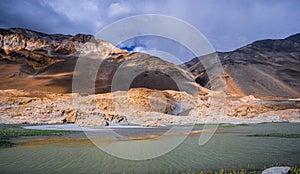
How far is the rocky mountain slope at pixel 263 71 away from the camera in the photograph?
94.1 m

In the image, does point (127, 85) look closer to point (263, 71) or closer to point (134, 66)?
point (134, 66)

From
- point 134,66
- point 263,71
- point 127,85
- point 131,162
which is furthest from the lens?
point 263,71

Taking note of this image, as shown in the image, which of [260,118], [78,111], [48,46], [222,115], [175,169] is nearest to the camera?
[175,169]

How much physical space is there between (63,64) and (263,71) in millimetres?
83380

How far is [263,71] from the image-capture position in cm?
10762

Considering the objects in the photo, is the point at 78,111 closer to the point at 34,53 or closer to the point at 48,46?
the point at 34,53

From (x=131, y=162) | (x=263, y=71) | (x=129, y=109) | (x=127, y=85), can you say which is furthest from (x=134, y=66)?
(x=131, y=162)

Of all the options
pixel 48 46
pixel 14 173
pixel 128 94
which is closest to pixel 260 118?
pixel 128 94

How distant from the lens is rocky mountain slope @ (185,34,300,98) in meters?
94.1

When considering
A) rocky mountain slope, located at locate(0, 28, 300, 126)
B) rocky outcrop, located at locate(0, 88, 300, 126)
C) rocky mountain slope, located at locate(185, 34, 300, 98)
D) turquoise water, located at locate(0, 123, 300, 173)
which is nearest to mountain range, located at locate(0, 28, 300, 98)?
rocky mountain slope, located at locate(185, 34, 300, 98)

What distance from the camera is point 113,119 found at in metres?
40.1

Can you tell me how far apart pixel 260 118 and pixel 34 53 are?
100362 millimetres

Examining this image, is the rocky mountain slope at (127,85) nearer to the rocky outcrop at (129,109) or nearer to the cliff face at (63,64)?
the rocky outcrop at (129,109)

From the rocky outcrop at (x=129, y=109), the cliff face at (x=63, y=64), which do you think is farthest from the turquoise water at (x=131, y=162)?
the cliff face at (x=63, y=64)
